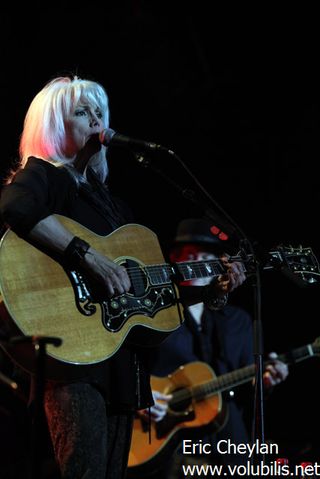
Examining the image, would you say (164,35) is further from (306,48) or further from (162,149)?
(162,149)

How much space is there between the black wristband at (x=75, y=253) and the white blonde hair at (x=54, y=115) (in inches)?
22.2

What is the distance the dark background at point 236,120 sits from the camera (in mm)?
6066

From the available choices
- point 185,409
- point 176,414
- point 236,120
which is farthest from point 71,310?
point 236,120

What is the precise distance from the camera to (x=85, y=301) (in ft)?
8.72

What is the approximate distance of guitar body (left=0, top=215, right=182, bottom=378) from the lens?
2.48 m

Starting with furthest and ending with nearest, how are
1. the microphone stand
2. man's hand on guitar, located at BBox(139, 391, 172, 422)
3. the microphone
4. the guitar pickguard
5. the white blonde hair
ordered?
man's hand on guitar, located at BBox(139, 391, 172, 422)
the white blonde hair
the microphone
the guitar pickguard
the microphone stand

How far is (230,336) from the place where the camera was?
18.6 feet

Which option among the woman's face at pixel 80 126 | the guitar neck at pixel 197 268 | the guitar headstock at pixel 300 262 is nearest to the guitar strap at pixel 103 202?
the woman's face at pixel 80 126

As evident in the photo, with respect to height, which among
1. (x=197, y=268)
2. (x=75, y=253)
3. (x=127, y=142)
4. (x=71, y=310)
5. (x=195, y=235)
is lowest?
(x=71, y=310)

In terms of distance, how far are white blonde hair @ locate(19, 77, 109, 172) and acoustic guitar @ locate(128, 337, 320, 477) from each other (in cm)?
256

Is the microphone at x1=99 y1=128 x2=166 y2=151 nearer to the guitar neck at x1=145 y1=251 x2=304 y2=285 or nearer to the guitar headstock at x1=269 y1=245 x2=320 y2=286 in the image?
the guitar neck at x1=145 y1=251 x2=304 y2=285

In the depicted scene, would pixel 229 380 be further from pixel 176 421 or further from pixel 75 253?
pixel 75 253

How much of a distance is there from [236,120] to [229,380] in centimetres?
291

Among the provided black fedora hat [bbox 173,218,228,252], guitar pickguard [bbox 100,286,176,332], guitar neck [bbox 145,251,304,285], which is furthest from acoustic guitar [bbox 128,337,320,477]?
guitar pickguard [bbox 100,286,176,332]
